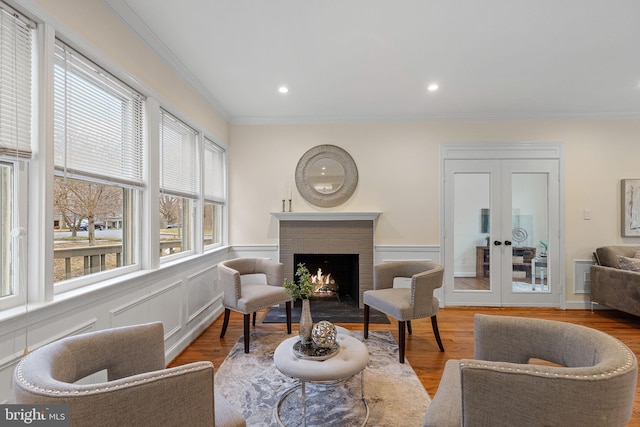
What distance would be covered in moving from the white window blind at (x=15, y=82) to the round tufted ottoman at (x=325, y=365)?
1.70 meters

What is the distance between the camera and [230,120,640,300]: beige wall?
382cm

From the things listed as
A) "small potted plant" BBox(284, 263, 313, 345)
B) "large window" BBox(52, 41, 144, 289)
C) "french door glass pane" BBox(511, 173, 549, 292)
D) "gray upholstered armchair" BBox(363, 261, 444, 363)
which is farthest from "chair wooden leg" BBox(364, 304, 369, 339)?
"french door glass pane" BBox(511, 173, 549, 292)

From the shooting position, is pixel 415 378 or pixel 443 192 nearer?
pixel 415 378

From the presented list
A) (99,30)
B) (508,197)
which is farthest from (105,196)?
(508,197)

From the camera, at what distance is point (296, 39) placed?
2.24 metres

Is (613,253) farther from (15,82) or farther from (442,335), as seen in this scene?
(15,82)

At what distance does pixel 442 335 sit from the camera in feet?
→ 9.92

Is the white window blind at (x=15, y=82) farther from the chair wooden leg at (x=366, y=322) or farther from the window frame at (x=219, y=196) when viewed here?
the chair wooden leg at (x=366, y=322)

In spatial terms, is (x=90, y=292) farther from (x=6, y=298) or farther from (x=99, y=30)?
(x=99, y=30)

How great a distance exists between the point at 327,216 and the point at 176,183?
6.11ft

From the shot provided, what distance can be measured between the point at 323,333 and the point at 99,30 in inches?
91.7

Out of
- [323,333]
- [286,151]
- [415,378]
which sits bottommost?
[415,378]

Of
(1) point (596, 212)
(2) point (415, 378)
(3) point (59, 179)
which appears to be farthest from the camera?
(1) point (596, 212)
